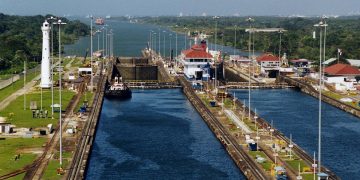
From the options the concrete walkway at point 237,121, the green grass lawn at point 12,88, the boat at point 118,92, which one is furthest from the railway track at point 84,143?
the concrete walkway at point 237,121

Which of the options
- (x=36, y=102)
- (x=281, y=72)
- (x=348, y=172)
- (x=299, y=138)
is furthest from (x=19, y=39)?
(x=348, y=172)

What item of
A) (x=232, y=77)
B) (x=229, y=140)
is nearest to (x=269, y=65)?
(x=232, y=77)

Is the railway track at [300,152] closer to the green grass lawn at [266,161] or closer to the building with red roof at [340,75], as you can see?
the green grass lawn at [266,161]

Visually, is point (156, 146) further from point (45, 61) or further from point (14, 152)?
point (45, 61)

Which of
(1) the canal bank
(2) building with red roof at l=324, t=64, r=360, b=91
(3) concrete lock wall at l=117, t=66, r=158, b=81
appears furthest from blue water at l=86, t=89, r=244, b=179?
(3) concrete lock wall at l=117, t=66, r=158, b=81

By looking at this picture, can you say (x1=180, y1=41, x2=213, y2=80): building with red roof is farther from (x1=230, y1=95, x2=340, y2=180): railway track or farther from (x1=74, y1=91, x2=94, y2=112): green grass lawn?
(x1=230, y1=95, x2=340, y2=180): railway track

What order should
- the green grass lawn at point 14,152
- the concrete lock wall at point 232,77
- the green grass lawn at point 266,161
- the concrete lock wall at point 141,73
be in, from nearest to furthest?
the green grass lawn at point 14,152 → the green grass lawn at point 266,161 → the concrete lock wall at point 232,77 → the concrete lock wall at point 141,73

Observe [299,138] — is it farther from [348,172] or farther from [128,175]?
[128,175]
